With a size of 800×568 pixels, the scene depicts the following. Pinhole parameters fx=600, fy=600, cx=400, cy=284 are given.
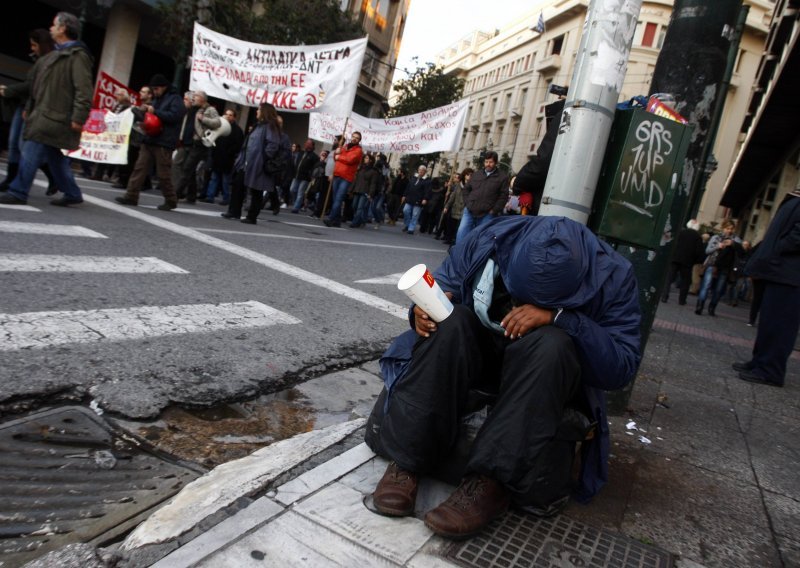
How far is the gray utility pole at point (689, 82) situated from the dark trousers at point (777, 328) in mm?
2276

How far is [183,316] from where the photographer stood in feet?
11.8

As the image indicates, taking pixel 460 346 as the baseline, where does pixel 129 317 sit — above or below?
below

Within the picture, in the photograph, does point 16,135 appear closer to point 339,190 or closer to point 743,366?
point 339,190

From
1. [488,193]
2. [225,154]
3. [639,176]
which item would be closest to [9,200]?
[225,154]

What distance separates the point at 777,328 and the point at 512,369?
4013 millimetres

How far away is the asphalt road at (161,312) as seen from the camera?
8.50 feet

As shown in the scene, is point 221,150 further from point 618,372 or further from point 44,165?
point 618,372

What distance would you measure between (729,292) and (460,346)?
19.5 metres

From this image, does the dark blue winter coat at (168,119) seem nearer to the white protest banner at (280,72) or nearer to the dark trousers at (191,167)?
the dark trousers at (191,167)

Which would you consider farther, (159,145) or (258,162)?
(258,162)

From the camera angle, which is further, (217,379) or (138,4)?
(138,4)

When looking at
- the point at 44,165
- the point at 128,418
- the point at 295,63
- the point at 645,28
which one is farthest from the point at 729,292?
the point at 645,28

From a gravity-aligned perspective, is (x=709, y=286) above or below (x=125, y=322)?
above

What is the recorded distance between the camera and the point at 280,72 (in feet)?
34.9
